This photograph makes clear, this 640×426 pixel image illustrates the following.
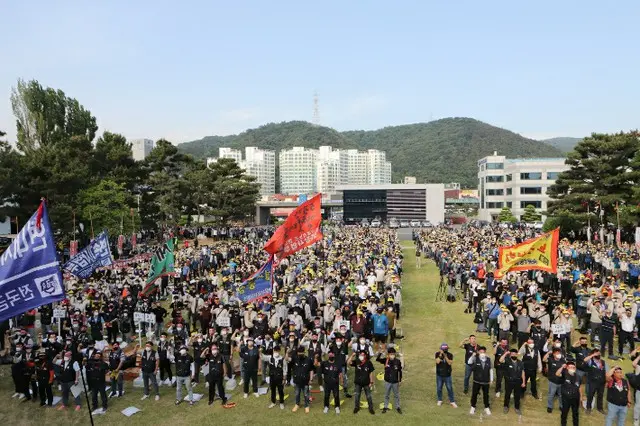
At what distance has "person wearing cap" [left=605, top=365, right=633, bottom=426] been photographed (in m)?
8.31

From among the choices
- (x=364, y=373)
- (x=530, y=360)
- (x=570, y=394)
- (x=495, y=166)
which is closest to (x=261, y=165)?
(x=495, y=166)

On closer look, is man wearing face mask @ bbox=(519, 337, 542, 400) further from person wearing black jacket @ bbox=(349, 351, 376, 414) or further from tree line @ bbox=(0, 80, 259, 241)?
tree line @ bbox=(0, 80, 259, 241)

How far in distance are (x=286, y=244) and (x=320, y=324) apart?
2.70 meters

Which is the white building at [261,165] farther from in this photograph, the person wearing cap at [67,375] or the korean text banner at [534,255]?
the person wearing cap at [67,375]

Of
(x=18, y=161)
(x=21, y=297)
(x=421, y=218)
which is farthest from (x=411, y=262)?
(x=421, y=218)

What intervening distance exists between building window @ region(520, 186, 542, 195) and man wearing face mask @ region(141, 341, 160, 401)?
73.5 metres

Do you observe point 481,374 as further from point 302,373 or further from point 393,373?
point 302,373

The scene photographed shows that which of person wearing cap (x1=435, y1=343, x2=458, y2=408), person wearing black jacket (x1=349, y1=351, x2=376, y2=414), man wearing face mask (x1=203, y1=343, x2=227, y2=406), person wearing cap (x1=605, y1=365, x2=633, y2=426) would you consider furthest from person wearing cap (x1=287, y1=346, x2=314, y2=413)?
person wearing cap (x1=605, y1=365, x2=633, y2=426)

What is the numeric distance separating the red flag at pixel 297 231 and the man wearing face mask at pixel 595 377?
7.52 m

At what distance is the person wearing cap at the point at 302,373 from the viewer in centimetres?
1007

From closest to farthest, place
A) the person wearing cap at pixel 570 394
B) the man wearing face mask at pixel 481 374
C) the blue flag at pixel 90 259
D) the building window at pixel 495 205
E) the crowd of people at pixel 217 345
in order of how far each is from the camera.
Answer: the person wearing cap at pixel 570 394 < the man wearing face mask at pixel 481 374 < the crowd of people at pixel 217 345 < the blue flag at pixel 90 259 < the building window at pixel 495 205

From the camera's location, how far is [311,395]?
11.0 meters

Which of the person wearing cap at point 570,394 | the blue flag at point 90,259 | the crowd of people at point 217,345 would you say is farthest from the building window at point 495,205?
the person wearing cap at point 570,394

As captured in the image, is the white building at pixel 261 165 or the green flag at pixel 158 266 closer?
the green flag at pixel 158 266
